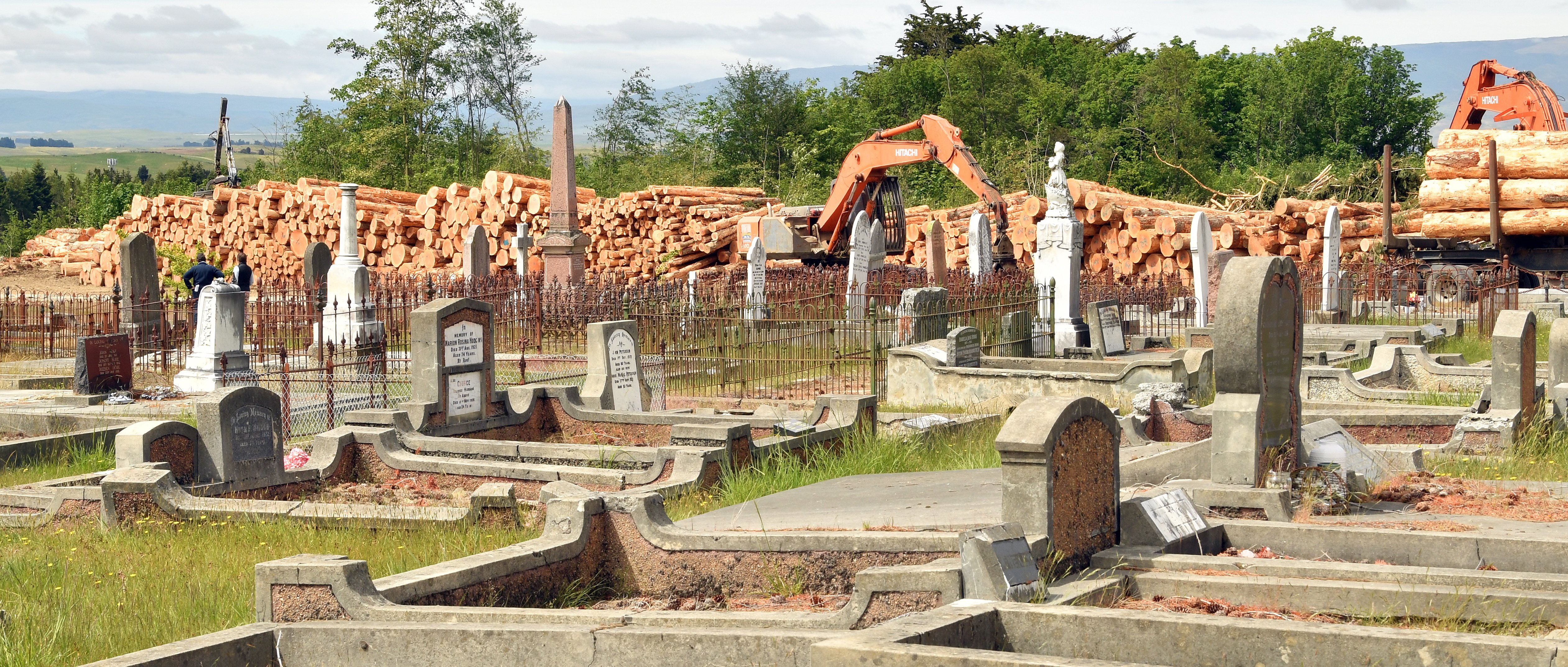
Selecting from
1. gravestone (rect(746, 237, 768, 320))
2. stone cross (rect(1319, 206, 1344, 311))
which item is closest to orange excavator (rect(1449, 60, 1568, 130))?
stone cross (rect(1319, 206, 1344, 311))

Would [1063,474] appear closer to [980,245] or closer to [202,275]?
[202,275]

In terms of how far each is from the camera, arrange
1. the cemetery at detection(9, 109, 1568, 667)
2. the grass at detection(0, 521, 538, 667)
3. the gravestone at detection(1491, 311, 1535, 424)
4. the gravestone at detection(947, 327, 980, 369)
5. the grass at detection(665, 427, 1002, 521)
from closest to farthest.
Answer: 1. the cemetery at detection(9, 109, 1568, 667)
2. the grass at detection(0, 521, 538, 667)
3. the grass at detection(665, 427, 1002, 521)
4. the gravestone at detection(1491, 311, 1535, 424)
5. the gravestone at detection(947, 327, 980, 369)

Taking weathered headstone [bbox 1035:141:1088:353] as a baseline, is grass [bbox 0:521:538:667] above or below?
below

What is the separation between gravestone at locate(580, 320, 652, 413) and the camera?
43.5 feet

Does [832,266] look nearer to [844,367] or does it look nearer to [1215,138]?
[844,367]

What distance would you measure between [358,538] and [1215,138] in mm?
45456

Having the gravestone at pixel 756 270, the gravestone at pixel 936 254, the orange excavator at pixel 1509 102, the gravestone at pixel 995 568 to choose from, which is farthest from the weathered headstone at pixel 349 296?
the orange excavator at pixel 1509 102

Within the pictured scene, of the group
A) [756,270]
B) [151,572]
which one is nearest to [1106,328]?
[756,270]

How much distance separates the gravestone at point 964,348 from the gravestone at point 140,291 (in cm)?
1185

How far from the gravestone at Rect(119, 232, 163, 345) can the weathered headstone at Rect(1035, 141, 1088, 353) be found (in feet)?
41.1

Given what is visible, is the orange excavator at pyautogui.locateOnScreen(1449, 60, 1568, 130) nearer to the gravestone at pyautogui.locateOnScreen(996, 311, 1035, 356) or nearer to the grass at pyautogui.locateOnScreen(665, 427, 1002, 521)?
the gravestone at pyautogui.locateOnScreen(996, 311, 1035, 356)

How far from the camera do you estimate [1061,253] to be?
752 inches

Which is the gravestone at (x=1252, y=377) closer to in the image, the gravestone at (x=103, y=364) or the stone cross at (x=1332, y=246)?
the gravestone at (x=103, y=364)

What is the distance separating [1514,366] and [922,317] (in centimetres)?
726
